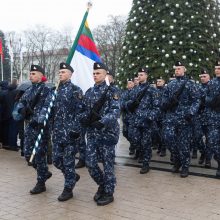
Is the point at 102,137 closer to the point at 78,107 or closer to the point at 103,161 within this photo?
the point at 103,161

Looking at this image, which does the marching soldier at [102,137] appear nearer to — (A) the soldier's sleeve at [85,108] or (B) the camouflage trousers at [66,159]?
(A) the soldier's sleeve at [85,108]

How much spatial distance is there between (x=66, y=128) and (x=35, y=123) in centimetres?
57

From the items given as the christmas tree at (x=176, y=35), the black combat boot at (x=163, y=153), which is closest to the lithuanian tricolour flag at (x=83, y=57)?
the black combat boot at (x=163, y=153)

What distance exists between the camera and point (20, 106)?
6.76m

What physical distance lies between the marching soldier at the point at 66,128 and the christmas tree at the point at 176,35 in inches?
299

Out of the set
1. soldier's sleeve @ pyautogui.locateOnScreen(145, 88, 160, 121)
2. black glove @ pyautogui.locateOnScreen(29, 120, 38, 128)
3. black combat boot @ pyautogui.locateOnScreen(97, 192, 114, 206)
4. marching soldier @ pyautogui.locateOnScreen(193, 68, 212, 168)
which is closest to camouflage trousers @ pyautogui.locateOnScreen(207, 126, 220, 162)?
marching soldier @ pyautogui.locateOnScreen(193, 68, 212, 168)

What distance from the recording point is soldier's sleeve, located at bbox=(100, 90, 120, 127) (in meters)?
5.62

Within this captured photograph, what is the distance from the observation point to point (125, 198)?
624cm

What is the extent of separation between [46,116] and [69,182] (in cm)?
104

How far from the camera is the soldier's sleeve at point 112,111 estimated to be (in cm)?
562

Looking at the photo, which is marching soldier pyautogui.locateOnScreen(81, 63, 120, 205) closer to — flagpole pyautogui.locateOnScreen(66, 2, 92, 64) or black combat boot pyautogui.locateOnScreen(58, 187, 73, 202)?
black combat boot pyautogui.locateOnScreen(58, 187, 73, 202)

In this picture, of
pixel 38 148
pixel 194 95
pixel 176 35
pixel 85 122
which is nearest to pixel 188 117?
pixel 194 95

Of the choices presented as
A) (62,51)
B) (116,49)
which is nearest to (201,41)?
(116,49)

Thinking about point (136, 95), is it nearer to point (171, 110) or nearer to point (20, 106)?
point (171, 110)
